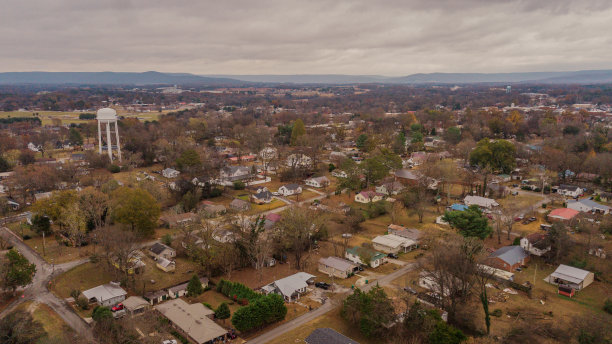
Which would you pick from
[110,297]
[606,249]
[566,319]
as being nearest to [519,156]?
[606,249]

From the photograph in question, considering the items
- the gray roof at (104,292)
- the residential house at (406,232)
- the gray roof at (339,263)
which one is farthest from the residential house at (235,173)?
the gray roof at (104,292)

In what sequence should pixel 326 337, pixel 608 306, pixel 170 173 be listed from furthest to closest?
pixel 170 173 → pixel 608 306 → pixel 326 337

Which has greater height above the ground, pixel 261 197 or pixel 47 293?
pixel 261 197

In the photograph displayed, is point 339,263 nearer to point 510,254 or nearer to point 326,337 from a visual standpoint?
point 326,337

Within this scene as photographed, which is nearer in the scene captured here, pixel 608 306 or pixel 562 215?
pixel 608 306

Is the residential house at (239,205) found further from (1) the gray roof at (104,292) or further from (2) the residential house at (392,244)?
(1) the gray roof at (104,292)

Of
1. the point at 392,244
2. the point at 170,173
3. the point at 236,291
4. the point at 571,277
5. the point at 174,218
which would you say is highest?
the point at 170,173

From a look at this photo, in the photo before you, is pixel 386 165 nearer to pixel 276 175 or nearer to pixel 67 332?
pixel 276 175

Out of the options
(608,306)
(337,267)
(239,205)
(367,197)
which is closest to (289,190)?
(239,205)
